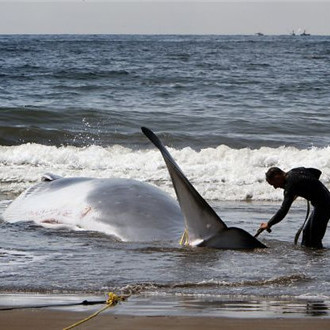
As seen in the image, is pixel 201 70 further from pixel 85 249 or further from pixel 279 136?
pixel 85 249

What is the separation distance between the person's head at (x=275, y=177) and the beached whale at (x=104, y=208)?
1039 millimetres

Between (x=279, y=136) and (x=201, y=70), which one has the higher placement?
(x=201, y=70)

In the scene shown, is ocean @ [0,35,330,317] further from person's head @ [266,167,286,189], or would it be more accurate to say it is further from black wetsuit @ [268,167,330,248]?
person's head @ [266,167,286,189]

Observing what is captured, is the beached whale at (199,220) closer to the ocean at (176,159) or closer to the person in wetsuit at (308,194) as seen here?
the ocean at (176,159)

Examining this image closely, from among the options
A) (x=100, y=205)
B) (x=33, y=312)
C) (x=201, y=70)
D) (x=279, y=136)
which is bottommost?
(x=33, y=312)

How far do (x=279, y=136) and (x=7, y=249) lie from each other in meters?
15.0

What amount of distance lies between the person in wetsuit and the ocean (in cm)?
27

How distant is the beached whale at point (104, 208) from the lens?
9.26m

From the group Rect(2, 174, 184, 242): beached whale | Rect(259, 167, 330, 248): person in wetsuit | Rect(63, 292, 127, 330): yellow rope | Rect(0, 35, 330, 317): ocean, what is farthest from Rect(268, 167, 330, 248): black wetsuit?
Rect(63, 292, 127, 330): yellow rope

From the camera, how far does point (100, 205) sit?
967cm

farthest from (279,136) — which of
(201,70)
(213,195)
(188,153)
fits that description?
(201,70)

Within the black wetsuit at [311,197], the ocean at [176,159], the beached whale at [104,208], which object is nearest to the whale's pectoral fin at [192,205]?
the ocean at [176,159]

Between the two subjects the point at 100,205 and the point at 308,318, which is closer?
the point at 308,318

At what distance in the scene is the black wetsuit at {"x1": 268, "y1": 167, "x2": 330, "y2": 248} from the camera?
9.32 m
